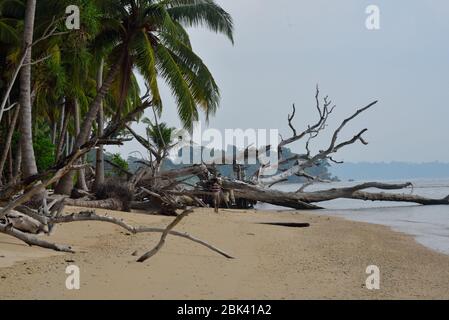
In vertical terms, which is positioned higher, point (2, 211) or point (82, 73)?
point (82, 73)

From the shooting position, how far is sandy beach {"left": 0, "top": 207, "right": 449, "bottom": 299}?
209 inches

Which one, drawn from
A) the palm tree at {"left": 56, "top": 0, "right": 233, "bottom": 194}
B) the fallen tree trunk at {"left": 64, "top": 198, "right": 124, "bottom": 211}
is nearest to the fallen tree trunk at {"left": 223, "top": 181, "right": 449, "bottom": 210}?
the palm tree at {"left": 56, "top": 0, "right": 233, "bottom": 194}

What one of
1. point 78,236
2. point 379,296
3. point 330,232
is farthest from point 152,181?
point 379,296

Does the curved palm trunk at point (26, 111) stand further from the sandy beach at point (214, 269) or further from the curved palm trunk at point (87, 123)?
the curved palm trunk at point (87, 123)

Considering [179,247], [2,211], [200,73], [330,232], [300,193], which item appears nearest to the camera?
[2,211]

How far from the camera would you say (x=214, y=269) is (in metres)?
6.51

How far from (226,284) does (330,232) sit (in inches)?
326

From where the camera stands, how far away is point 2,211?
243 inches

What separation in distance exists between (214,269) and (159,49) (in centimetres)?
1216

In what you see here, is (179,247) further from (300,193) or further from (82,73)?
(300,193)

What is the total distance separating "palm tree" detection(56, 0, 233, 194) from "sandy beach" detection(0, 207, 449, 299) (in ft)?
24.5

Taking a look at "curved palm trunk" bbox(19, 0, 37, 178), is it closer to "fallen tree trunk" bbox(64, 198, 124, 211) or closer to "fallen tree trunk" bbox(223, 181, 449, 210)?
"fallen tree trunk" bbox(64, 198, 124, 211)

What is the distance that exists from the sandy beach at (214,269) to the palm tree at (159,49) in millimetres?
7478

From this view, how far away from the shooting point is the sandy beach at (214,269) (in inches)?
209
